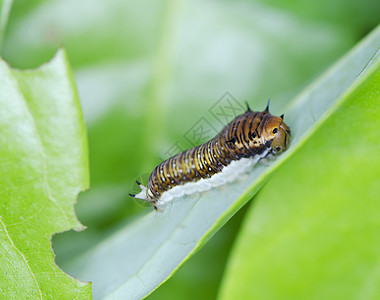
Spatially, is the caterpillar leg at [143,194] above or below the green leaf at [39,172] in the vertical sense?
below

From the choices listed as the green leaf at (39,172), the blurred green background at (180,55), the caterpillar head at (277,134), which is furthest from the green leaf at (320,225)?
the green leaf at (39,172)

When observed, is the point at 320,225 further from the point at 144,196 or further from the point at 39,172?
the point at 39,172

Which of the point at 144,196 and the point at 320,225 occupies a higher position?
the point at 144,196

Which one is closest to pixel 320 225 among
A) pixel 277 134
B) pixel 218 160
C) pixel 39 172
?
pixel 277 134

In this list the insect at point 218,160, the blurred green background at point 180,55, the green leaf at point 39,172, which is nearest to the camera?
the green leaf at point 39,172

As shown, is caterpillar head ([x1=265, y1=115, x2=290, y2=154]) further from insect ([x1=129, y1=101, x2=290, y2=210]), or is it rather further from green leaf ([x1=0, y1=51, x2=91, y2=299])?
green leaf ([x1=0, y1=51, x2=91, y2=299])

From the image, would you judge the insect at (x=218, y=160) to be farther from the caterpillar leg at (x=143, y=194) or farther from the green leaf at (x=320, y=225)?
the green leaf at (x=320, y=225)
